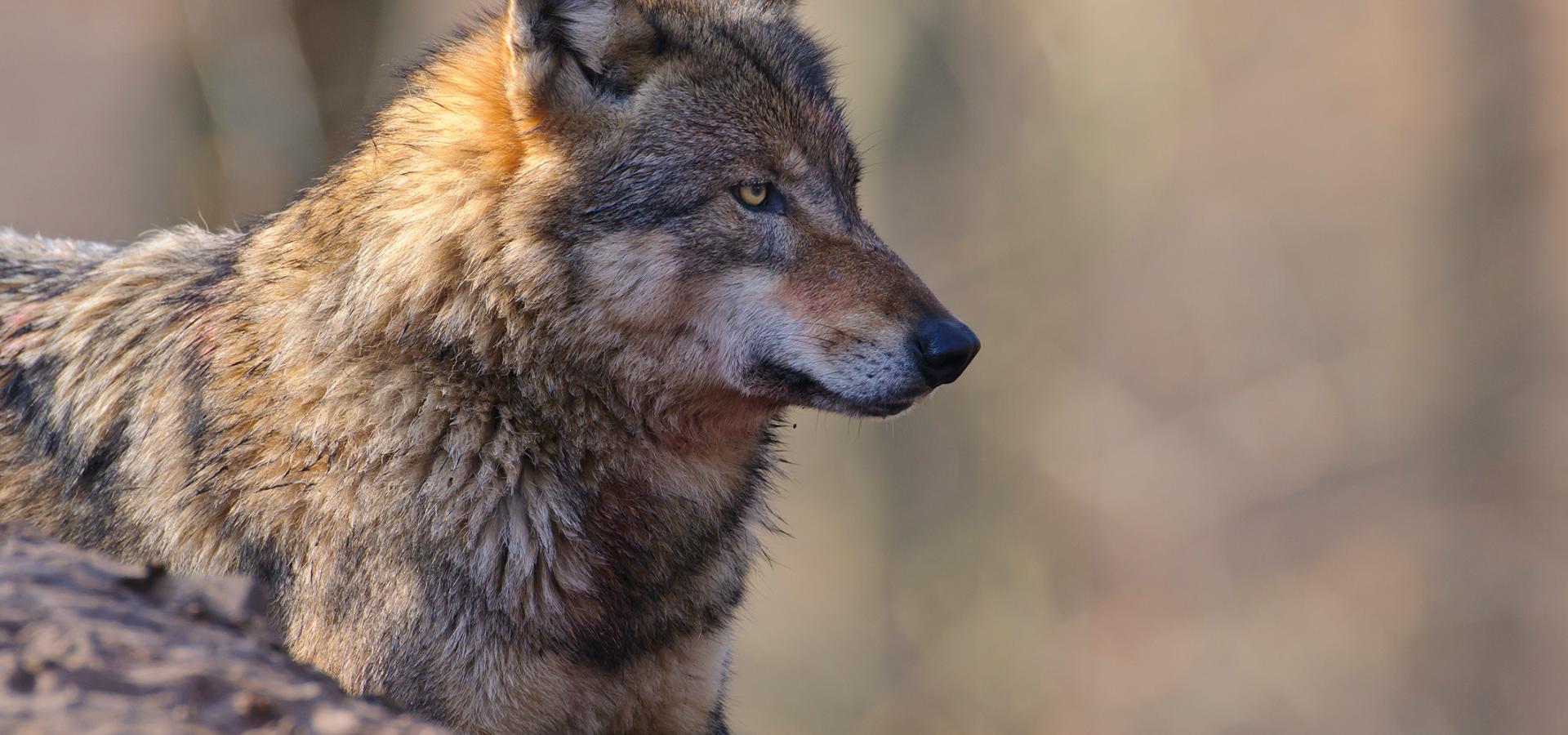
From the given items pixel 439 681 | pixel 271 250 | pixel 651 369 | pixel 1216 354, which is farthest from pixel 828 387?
pixel 1216 354

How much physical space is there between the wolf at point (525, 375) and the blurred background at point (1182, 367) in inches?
213

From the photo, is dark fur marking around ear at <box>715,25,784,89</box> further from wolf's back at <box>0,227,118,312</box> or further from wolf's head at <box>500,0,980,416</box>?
wolf's back at <box>0,227,118,312</box>

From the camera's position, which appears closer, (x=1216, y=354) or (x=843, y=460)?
(x=1216, y=354)

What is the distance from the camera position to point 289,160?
36.2 ft

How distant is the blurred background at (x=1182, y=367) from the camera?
8.76 metres

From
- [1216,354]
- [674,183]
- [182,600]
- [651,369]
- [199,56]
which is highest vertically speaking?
[199,56]

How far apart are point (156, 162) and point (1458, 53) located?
10.2 meters

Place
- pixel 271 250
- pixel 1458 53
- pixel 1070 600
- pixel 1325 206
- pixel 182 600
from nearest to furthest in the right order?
pixel 182 600 < pixel 271 250 < pixel 1458 53 < pixel 1325 206 < pixel 1070 600

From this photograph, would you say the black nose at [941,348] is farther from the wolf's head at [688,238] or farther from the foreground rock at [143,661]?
the foreground rock at [143,661]

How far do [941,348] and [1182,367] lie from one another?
675 centimetres

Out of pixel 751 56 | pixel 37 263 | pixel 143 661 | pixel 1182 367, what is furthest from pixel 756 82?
pixel 1182 367

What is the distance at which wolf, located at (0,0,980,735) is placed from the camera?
3232mm

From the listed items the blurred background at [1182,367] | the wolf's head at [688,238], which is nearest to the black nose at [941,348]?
the wolf's head at [688,238]

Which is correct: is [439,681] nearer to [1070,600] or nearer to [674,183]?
[674,183]
